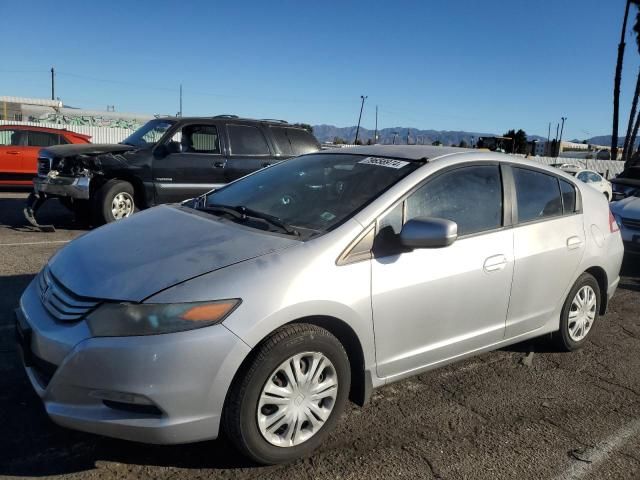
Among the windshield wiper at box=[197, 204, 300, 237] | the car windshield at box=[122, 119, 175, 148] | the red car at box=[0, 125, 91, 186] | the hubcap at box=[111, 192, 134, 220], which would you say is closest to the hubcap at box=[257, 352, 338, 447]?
the windshield wiper at box=[197, 204, 300, 237]

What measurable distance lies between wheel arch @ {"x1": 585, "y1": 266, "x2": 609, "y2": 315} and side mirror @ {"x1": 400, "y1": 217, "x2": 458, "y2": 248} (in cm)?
195

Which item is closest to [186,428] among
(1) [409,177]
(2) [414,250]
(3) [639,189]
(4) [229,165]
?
(2) [414,250]

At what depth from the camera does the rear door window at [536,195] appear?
154 inches

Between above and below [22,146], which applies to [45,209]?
below

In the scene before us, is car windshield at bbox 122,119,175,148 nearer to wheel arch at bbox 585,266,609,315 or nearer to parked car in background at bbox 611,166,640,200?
wheel arch at bbox 585,266,609,315

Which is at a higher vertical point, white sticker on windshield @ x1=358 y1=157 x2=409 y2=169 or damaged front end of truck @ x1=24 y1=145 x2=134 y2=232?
white sticker on windshield @ x1=358 y1=157 x2=409 y2=169

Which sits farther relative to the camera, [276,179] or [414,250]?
[276,179]

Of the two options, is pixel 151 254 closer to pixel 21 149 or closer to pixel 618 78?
pixel 21 149

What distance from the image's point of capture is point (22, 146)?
12.9m

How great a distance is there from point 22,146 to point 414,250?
12502 millimetres

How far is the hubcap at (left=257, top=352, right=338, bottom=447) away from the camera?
263 cm

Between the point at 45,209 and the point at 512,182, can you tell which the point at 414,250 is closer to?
the point at 512,182

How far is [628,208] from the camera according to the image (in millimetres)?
7996

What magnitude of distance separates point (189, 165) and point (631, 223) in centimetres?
673
